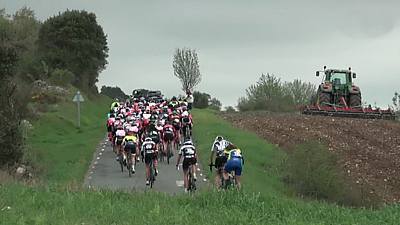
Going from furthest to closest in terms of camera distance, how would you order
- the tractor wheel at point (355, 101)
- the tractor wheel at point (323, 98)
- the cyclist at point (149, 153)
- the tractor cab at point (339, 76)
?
1. the tractor cab at point (339, 76)
2. the tractor wheel at point (355, 101)
3. the tractor wheel at point (323, 98)
4. the cyclist at point (149, 153)

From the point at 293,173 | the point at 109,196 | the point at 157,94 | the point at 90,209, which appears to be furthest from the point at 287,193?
the point at 157,94

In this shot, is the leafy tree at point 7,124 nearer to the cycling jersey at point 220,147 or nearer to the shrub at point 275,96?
the cycling jersey at point 220,147

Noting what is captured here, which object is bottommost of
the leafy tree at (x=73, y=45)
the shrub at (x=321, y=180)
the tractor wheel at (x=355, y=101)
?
the shrub at (x=321, y=180)

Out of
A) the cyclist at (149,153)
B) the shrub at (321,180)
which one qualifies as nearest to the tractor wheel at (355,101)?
the shrub at (321,180)

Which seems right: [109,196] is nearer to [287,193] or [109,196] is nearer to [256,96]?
[287,193]

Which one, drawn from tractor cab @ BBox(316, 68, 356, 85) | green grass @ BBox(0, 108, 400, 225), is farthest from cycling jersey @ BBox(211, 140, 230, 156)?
tractor cab @ BBox(316, 68, 356, 85)

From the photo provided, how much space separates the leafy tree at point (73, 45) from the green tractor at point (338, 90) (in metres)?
27.8

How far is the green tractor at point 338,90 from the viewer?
53.6 m

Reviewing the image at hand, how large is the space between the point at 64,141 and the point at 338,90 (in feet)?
65.1

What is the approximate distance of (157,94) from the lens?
257 feet

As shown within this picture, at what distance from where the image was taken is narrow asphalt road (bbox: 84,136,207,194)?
25219 mm

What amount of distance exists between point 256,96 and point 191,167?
65.8m

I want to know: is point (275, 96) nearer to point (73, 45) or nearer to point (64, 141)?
point (73, 45)

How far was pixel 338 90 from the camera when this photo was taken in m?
54.5
